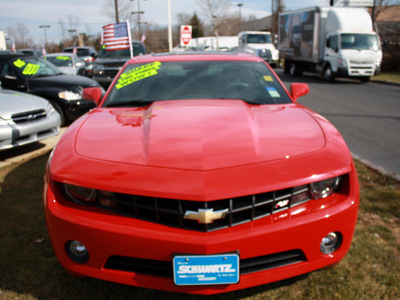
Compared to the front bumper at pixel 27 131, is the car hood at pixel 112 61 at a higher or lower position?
higher

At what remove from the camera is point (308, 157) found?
205 centimetres

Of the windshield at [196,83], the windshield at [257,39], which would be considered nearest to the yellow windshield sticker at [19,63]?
the windshield at [196,83]

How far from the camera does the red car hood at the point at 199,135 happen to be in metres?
2.03

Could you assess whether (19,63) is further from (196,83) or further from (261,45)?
(261,45)

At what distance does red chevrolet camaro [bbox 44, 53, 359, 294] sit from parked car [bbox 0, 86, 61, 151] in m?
3.41

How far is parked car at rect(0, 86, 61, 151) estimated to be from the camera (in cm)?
522

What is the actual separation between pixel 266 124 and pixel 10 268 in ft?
6.60

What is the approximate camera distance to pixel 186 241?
71.2 inches

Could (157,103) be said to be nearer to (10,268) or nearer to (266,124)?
(266,124)

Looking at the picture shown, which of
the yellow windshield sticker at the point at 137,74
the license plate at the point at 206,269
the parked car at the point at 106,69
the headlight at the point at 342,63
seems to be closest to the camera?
the license plate at the point at 206,269

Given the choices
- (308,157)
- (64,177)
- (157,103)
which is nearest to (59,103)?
(157,103)

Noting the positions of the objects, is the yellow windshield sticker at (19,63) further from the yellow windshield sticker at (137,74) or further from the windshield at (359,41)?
the windshield at (359,41)

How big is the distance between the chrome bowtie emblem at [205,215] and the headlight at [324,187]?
1.72ft

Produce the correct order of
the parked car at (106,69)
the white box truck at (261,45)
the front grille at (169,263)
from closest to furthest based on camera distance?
1. the front grille at (169,263)
2. the parked car at (106,69)
3. the white box truck at (261,45)
